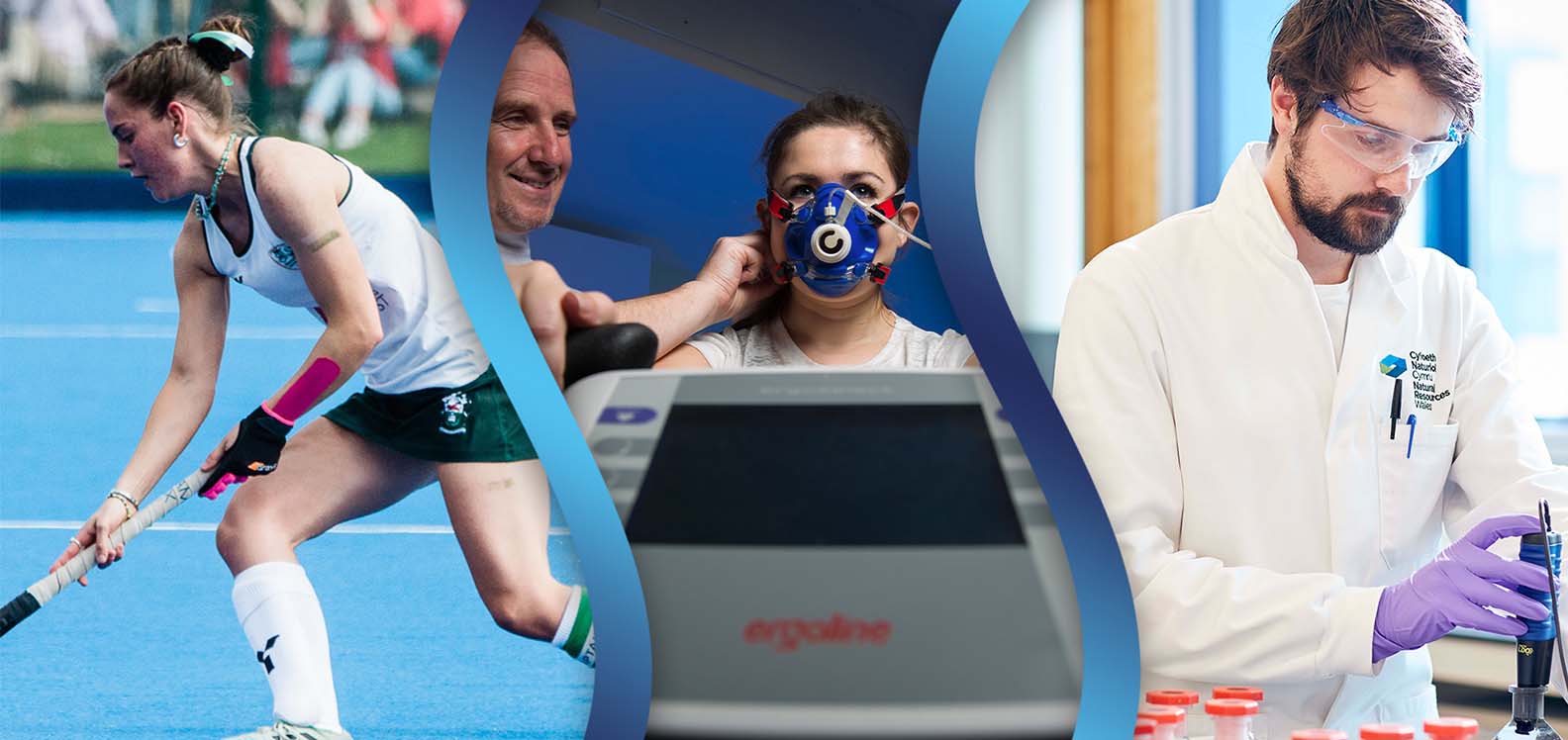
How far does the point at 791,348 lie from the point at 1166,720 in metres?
0.46

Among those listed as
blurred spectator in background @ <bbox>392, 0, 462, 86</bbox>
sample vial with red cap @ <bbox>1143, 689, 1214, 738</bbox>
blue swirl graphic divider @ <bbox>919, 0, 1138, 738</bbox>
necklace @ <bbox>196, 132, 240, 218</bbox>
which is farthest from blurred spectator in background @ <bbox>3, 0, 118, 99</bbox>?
sample vial with red cap @ <bbox>1143, 689, 1214, 738</bbox>

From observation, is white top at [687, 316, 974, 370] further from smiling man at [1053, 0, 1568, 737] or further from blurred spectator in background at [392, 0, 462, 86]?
blurred spectator in background at [392, 0, 462, 86]

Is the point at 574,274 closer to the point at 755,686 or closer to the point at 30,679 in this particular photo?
the point at 755,686

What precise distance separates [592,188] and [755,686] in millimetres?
471

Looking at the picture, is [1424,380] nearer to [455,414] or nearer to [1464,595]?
[1464,595]

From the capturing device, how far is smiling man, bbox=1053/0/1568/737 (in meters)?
1.32

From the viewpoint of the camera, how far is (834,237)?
1.29 meters

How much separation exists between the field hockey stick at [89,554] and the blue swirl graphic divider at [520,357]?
0.38m

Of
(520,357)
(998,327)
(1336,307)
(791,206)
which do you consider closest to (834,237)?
(791,206)

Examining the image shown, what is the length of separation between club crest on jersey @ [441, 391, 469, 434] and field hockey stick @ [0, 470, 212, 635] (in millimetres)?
243

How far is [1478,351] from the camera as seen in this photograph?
146cm

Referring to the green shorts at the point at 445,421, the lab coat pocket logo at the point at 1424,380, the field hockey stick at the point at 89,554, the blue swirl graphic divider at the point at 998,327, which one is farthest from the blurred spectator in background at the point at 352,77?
the lab coat pocket logo at the point at 1424,380

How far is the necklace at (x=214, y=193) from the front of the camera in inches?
55.4

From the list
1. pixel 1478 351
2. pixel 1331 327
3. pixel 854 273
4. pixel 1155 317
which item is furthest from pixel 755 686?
pixel 1478 351
